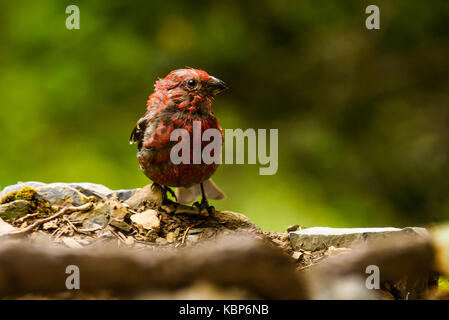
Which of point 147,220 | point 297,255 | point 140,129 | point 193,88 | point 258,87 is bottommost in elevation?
point 297,255

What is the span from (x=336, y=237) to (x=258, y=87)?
77.1 inches

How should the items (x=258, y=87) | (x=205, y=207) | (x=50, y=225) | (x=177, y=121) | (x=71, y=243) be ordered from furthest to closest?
(x=258, y=87)
(x=205, y=207)
(x=177, y=121)
(x=50, y=225)
(x=71, y=243)

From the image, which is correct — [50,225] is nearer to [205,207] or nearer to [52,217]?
[52,217]

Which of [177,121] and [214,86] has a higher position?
[214,86]

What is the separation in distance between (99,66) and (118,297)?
2725 millimetres

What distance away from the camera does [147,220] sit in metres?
1.71

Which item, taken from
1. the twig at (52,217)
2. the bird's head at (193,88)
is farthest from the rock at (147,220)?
the bird's head at (193,88)

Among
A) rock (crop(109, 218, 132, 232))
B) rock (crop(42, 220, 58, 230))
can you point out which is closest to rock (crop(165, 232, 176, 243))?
rock (crop(109, 218, 132, 232))

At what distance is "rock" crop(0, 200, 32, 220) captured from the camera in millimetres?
1609

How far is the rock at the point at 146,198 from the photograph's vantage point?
6.15ft

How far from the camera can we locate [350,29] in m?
3.30

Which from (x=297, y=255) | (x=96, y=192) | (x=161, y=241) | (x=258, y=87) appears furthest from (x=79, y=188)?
(x=258, y=87)

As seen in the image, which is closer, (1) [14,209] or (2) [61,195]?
(1) [14,209]
